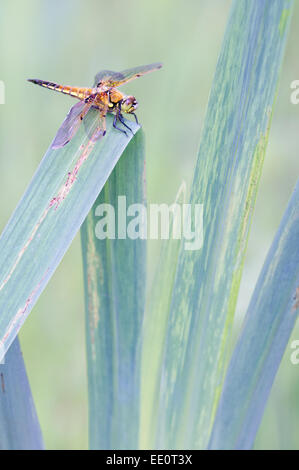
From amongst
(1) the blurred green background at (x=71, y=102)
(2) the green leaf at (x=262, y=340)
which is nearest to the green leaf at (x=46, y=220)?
(2) the green leaf at (x=262, y=340)

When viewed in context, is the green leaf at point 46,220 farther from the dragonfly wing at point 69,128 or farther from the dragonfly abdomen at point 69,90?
the dragonfly abdomen at point 69,90

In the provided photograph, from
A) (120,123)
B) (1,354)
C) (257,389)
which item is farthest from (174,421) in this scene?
(120,123)

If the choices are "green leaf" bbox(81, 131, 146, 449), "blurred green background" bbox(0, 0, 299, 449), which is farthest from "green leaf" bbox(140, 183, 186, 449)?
"blurred green background" bbox(0, 0, 299, 449)

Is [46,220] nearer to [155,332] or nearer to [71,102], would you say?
[155,332]

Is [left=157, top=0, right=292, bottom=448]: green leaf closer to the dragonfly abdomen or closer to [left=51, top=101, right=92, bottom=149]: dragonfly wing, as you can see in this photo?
[left=51, top=101, right=92, bottom=149]: dragonfly wing

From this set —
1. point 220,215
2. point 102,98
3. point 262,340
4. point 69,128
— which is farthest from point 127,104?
point 262,340

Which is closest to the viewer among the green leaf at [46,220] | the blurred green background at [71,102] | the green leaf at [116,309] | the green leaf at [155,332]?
the green leaf at [46,220]
